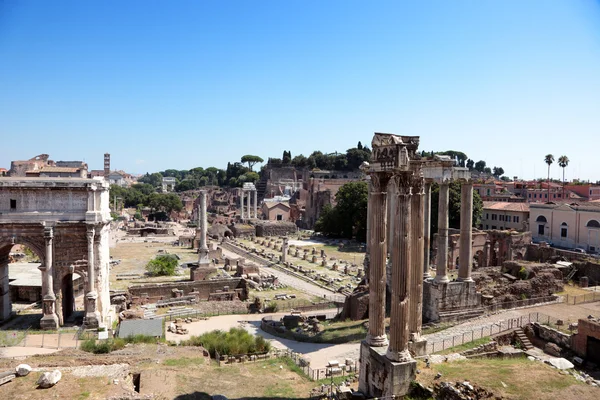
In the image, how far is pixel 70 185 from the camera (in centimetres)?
2169

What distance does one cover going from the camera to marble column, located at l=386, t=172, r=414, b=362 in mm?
11906

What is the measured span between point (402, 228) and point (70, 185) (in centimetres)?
1694

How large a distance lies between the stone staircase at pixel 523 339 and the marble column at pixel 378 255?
7.89 m

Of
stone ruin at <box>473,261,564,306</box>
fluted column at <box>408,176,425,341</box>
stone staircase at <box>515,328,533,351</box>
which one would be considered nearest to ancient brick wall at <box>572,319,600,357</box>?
stone staircase at <box>515,328,533,351</box>

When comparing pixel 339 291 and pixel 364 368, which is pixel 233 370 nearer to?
pixel 364 368

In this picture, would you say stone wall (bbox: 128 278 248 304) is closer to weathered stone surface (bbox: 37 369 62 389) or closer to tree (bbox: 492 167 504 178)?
weathered stone surface (bbox: 37 369 62 389)

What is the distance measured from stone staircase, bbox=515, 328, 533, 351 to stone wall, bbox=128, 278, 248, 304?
18.9 meters

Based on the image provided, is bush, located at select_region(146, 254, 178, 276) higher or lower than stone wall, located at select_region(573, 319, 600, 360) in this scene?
lower

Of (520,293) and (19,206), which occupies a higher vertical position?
(19,206)

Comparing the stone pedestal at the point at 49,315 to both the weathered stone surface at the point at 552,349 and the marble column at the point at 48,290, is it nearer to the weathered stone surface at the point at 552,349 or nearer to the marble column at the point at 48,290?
the marble column at the point at 48,290

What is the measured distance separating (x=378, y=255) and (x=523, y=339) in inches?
364

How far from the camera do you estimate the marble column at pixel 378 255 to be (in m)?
12.6

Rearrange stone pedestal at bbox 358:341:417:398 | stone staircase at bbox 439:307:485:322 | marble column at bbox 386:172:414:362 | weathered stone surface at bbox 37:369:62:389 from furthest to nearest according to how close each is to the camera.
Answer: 1. stone staircase at bbox 439:307:485:322
2. weathered stone surface at bbox 37:369:62:389
3. marble column at bbox 386:172:414:362
4. stone pedestal at bbox 358:341:417:398

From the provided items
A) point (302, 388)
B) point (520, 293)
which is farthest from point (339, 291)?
point (302, 388)
